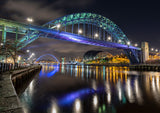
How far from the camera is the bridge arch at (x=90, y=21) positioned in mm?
26891

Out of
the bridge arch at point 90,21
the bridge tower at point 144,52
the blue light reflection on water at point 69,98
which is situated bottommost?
the blue light reflection on water at point 69,98

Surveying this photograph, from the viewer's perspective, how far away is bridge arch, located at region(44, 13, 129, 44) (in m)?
26.9

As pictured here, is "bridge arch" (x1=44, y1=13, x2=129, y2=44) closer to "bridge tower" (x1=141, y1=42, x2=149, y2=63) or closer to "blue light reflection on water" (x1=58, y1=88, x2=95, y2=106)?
"bridge tower" (x1=141, y1=42, x2=149, y2=63)

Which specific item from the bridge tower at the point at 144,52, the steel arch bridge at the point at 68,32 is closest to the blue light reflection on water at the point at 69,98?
the steel arch bridge at the point at 68,32

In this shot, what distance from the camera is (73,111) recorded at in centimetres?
469

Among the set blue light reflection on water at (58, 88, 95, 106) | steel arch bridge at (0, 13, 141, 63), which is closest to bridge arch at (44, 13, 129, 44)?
steel arch bridge at (0, 13, 141, 63)

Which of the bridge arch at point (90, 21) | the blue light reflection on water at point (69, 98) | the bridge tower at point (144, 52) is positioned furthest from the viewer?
the bridge tower at point (144, 52)

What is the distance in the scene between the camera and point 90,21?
117ft

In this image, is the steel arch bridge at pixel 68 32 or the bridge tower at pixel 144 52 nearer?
the steel arch bridge at pixel 68 32

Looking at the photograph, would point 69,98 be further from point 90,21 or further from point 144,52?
point 144,52

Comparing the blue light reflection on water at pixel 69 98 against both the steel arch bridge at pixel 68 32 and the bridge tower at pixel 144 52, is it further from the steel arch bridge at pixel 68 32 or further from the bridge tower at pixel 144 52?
the bridge tower at pixel 144 52

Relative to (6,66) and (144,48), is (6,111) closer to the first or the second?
(6,66)

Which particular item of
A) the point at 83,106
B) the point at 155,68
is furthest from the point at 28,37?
the point at 155,68

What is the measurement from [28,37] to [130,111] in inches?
755
